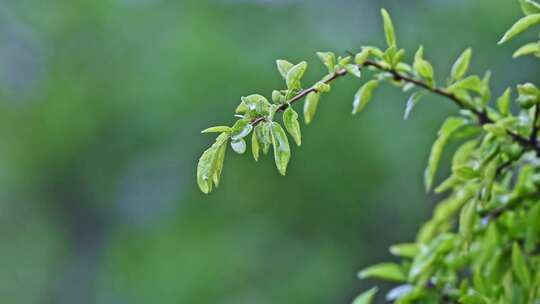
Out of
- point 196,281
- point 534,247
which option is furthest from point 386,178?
point 534,247

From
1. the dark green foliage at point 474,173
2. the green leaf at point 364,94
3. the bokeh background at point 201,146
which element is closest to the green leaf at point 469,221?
the dark green foliage at point 474,173

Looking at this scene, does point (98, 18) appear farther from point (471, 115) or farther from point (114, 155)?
point (471, 115)

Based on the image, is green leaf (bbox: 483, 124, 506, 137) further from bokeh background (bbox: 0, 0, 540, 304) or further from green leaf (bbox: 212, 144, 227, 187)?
bokeh background (bbox: 0, 0, 540, 304)

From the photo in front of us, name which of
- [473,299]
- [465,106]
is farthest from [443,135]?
[473,299]

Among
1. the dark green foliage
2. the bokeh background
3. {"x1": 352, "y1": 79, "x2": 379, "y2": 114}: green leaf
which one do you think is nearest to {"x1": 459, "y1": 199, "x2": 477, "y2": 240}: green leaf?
the dark green foliage

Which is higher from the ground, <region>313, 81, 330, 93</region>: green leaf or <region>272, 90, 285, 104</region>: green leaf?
<region>272, 90, 285, 104</region>: green leaf

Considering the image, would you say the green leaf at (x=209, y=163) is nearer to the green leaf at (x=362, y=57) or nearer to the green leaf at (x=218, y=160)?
the green leaf at (x=218, y=160)
